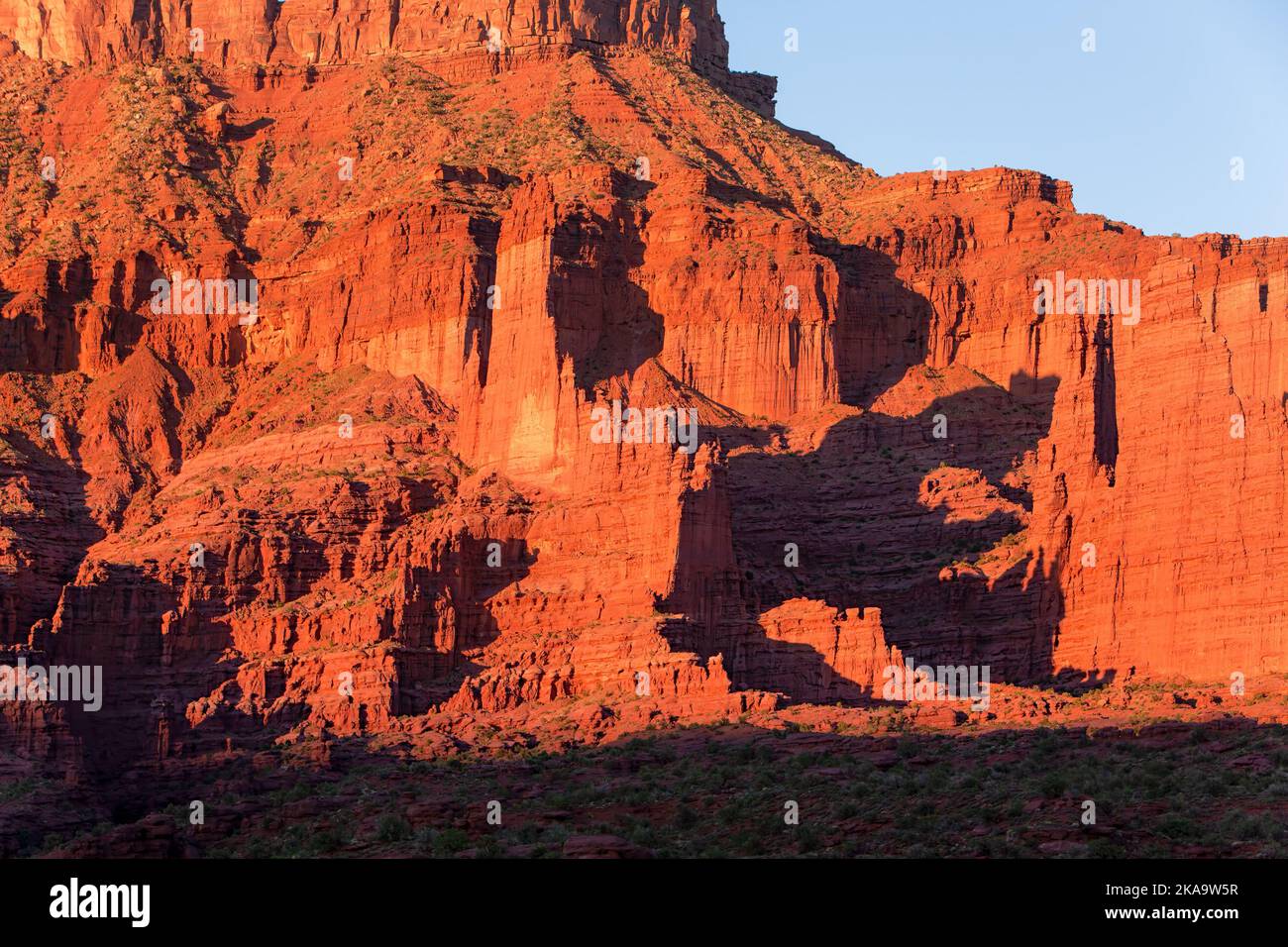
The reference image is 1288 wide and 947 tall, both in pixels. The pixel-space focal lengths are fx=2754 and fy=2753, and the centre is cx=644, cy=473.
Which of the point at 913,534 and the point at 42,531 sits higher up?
the point at 913,534

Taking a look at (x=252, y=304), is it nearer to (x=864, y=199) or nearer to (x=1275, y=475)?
(x=864, y=199)

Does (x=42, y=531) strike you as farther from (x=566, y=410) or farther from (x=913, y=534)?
(x=913, y=534)

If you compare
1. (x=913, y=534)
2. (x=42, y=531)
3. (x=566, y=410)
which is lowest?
(x=42, y=531)

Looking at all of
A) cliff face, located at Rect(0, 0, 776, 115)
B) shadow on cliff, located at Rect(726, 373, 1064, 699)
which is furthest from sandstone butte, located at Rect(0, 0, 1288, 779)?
cliff face, located at Rect(0, 0, 776, 115)

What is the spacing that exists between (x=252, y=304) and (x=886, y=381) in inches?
1393

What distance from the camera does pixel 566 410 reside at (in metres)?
129

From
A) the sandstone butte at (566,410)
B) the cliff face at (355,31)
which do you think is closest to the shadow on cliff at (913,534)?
the sandstone butte at (566,410)

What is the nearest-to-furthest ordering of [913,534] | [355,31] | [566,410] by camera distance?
[566,410] < [913,534] < [355,31]

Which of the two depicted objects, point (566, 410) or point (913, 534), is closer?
point (566, 410)

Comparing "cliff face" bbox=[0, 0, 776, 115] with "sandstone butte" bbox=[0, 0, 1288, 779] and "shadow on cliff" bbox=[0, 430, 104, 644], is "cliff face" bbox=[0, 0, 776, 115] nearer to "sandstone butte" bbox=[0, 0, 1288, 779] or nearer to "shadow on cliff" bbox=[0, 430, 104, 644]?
"sandstone butte" bbox=[0, 0, 1288, 779]

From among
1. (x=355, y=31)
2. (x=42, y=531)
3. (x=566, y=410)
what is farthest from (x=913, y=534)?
(x=355, y=31)

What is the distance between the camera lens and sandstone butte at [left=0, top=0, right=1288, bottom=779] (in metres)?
116

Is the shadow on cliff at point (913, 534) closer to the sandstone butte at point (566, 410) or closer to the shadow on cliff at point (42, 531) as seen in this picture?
the sandstone butte at point (566, 410)

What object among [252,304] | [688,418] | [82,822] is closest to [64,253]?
[252,304]
